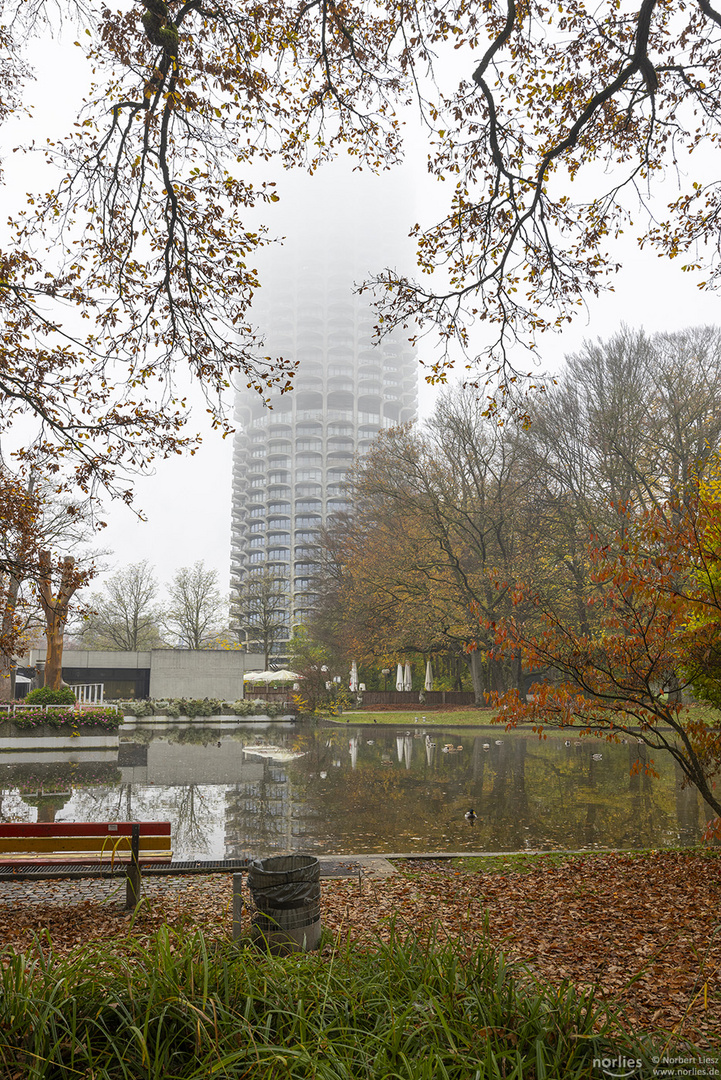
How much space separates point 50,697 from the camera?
72.1ft

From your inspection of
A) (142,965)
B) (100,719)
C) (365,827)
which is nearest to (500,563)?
(100,719)

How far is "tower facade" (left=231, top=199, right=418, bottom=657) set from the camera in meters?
126

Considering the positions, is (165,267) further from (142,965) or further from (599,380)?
(599,380)

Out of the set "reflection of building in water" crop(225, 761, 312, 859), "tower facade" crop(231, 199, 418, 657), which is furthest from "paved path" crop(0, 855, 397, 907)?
"tower facade" crop(231, 199, 418, 657)

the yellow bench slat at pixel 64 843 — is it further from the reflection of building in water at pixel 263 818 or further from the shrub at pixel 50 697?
the shrub at pixel 50 697

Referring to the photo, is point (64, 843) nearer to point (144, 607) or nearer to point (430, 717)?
point (430, 717)

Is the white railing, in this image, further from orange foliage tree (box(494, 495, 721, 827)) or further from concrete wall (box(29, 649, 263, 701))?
orange foliage tree (box(494, 495, 721, 827))

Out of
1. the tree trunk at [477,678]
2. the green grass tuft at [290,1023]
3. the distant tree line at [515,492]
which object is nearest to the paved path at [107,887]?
the green grass tuft at [290,1023]

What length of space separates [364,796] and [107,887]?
6.79 m

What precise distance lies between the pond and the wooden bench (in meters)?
2.54

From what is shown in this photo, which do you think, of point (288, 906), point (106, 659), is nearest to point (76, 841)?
point (288, 906)

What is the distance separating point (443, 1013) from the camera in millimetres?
2705

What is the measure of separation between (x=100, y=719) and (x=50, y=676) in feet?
13.8

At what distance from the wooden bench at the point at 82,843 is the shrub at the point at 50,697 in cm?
1753
